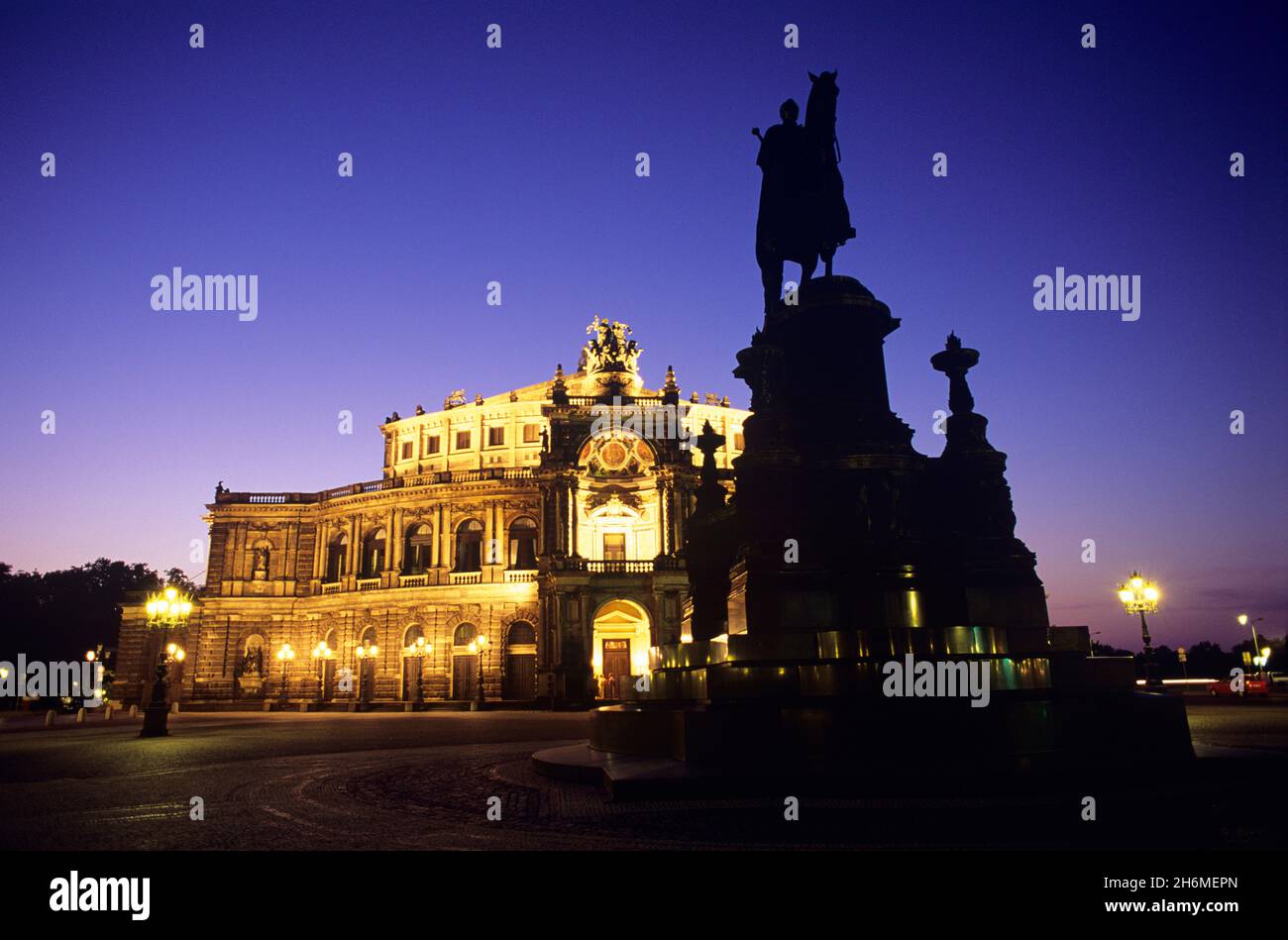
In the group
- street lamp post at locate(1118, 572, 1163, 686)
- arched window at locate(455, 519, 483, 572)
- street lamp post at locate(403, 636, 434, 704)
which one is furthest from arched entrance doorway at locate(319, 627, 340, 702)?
street lamp post at locate(1118, 572, 1163, 686)

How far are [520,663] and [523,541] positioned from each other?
7954mm

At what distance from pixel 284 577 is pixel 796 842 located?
55.1 metres

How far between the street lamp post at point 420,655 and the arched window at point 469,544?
17.4 ft

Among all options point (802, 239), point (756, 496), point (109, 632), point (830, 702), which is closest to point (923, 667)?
point (830, 702)

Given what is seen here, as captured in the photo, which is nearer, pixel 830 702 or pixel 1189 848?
pixel 1189 848

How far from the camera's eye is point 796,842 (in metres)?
5.45

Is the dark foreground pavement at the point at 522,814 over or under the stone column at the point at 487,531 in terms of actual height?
under

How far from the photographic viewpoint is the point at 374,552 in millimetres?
52875

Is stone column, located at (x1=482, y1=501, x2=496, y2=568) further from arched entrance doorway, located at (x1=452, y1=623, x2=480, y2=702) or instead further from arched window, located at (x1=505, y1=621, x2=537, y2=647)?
arched window, located at (x1=505, y1=621, x2=537, y2=647)

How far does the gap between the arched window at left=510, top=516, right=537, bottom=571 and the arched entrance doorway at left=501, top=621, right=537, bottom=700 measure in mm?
4689

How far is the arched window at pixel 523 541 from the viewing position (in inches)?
1970

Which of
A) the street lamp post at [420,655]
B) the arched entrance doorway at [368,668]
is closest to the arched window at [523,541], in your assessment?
the street lamp post at [420,655]

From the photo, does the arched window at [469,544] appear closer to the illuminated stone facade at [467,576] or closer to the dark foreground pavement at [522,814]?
the illuminated stone facade at [467,576]
